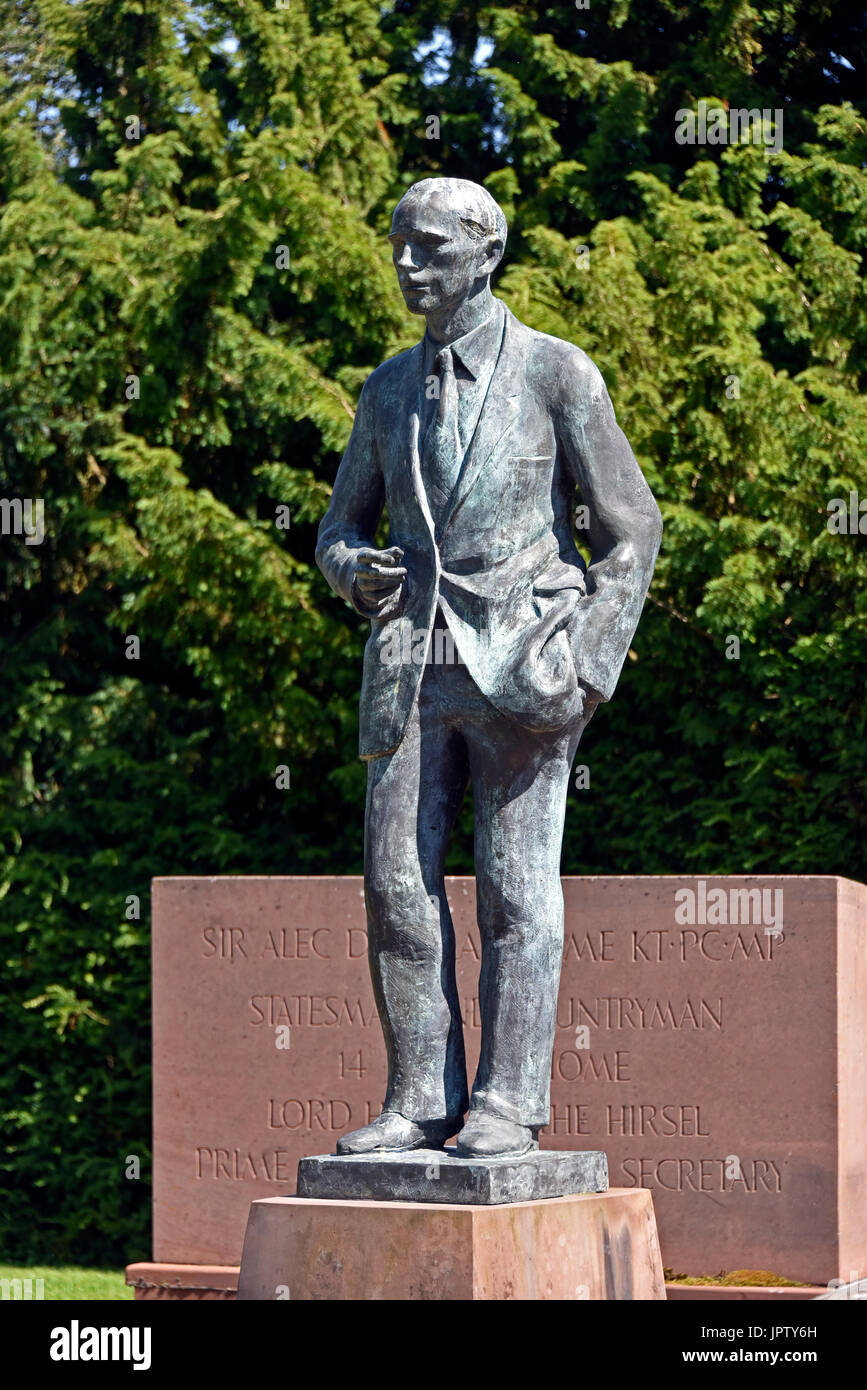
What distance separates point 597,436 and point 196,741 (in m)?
7.15

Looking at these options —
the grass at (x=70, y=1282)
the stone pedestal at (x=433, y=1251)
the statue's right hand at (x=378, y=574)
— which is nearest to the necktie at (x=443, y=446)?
the statue's right hand at (x=378, y=574)

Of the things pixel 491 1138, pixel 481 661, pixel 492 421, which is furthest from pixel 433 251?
pixel 491 1138

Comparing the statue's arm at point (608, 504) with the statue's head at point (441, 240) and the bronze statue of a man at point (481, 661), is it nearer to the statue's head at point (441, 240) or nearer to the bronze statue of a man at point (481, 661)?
the bronze statue of a man at point (481, 661)

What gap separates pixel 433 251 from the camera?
4738 millimetres

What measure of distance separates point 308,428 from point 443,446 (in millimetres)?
6718

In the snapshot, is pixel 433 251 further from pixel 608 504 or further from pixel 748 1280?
pixel 748 1280

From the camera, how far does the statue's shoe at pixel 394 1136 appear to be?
457 centimetres

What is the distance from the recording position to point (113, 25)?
12.2 metres

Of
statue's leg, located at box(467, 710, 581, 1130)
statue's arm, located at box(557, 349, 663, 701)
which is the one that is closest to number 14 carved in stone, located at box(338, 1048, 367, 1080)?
statue's leg, located at box(467, 710, 581, 1130)

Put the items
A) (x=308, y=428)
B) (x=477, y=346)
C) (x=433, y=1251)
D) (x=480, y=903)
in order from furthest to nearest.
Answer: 1. (x=308, y=428)
2. (x=477, y=346)
3. (x=480, y=903)
4. (x=433, y=1251)

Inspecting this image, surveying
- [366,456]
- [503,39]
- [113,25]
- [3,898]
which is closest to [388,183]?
[503,39]

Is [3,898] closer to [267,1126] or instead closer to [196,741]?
[196,741]

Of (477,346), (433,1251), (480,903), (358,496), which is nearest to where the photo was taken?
(433,1251)

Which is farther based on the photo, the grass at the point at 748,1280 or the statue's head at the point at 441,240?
the grass at the point at 748,1280
